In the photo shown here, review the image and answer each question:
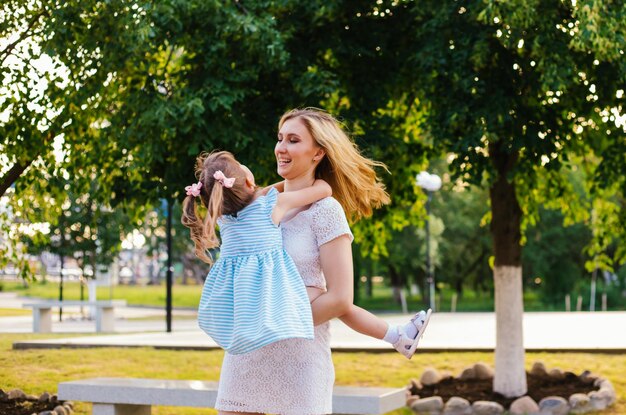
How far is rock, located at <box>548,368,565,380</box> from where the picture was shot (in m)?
12.1

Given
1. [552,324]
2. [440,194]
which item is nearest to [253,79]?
[552,324]

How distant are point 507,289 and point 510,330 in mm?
466

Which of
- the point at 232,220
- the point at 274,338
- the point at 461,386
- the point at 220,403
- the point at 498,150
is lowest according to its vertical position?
the point at 461,386

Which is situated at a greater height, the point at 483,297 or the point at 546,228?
the point at 546,228

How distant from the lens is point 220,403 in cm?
336

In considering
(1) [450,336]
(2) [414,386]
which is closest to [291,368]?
(2) [414,386]

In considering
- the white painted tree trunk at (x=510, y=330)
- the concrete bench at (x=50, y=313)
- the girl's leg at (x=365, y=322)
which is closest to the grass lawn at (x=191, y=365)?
the white painted tree trunk at (x=510, y=330)

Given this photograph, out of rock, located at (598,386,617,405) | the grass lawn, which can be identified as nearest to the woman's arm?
the grass lawn

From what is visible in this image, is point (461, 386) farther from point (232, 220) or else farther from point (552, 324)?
point (552, 324)

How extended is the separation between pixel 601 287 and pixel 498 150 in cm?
3241

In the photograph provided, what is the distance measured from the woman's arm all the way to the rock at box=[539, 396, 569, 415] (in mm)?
8131

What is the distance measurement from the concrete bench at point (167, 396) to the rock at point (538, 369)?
4424 millimetres

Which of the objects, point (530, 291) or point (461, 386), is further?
point (530, 291)

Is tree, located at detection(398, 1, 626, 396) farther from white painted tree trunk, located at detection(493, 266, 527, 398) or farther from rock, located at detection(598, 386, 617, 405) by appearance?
rock, located at detection(598, 386, 617, 405)
